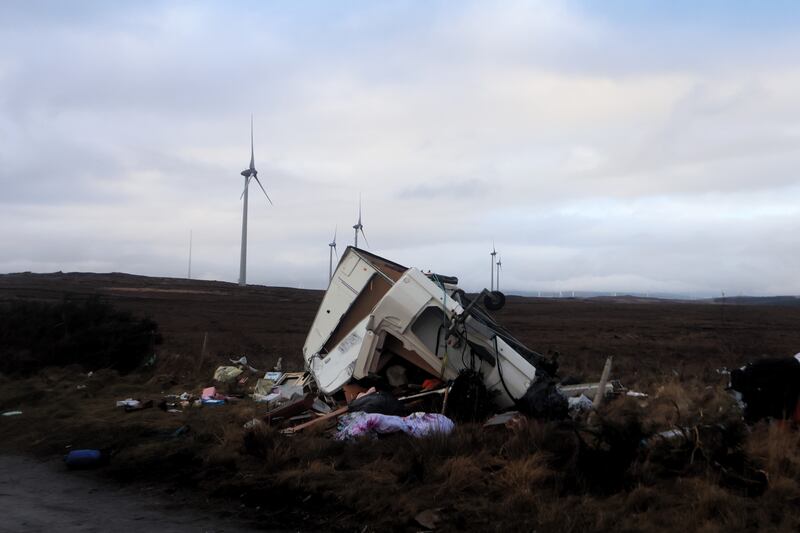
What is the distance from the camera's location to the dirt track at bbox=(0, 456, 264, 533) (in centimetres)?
597

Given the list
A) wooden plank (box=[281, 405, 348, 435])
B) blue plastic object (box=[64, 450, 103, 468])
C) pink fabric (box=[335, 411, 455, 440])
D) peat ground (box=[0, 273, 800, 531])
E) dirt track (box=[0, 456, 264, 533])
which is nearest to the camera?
peat ground (box=[0, 273, 800, 531])

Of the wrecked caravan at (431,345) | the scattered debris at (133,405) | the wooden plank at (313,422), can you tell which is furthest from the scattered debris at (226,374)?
the wooden plank at (313,422)

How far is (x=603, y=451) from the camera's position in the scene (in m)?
6.27

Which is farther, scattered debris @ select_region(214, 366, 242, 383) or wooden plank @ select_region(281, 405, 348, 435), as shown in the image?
scattered debris @ select_region(214, 366, 242, 383)

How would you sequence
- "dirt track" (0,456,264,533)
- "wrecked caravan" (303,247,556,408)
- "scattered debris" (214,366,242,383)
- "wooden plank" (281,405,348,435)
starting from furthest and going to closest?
"scattered debris" (214,366,242,383)
"wrecked caravan" (303,247,556,408)
"wooden plank" (281,405,348,435)
"dirt track" (0,456,264,533)

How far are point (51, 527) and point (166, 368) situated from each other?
11.1 m

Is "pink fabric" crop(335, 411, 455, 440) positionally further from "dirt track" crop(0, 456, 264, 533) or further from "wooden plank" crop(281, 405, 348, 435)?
"dirt track" crop(0, 456, 264, 533)

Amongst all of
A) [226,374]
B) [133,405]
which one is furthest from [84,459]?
[226,374]

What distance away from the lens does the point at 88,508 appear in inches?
263

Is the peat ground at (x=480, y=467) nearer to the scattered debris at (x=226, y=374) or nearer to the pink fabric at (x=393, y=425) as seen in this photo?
the pink fabric at (x=393, y=425)

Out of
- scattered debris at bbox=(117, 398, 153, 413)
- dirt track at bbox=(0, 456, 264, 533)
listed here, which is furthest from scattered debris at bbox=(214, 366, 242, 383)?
dirt track at bbox=(0, 456, 264, 533)

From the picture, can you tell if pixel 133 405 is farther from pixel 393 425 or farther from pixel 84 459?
pixel 393 425

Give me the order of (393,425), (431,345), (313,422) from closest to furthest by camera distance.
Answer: (393,425) < (313,422) < (431,345)

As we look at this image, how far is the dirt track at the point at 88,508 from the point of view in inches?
235
